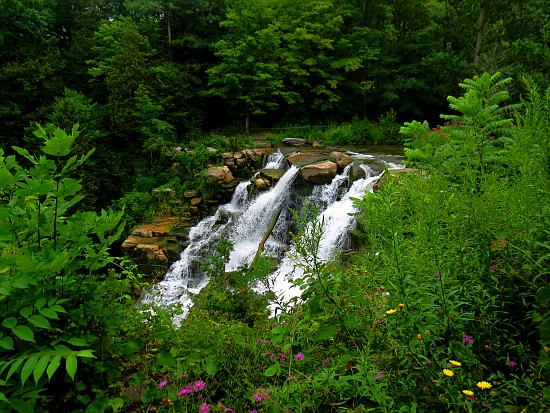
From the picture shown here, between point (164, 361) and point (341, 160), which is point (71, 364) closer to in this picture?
point (164, 361)

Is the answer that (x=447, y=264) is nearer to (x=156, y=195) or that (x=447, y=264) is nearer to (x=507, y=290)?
(x=507, y=290)

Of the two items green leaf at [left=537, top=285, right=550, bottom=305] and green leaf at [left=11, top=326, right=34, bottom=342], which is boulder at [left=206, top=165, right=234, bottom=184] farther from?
green leaf at [left=537, top=285, right=550, bottom=305]

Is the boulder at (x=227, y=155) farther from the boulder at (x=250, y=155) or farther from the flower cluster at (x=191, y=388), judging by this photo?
the flower cluster at (x=191, y=388)

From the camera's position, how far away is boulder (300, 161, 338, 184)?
1033 centimetres

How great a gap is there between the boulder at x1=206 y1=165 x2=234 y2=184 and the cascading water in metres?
0.62

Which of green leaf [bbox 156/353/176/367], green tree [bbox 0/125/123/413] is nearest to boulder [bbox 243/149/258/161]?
green tree [bbox 0/125/123/413]

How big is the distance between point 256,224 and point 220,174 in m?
2.77

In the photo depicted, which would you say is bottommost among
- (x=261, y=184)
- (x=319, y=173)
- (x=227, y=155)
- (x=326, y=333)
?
(x=261, y=184)

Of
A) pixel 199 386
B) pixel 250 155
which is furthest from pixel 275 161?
pixel 199 386

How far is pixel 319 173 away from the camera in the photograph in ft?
33.9

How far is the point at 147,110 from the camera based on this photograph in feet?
48.9

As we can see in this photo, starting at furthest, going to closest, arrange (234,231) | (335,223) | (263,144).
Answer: (263,144) < (234,231) < (335,223)

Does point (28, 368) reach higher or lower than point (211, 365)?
higher

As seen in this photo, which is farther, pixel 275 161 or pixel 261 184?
pixel 275 161
